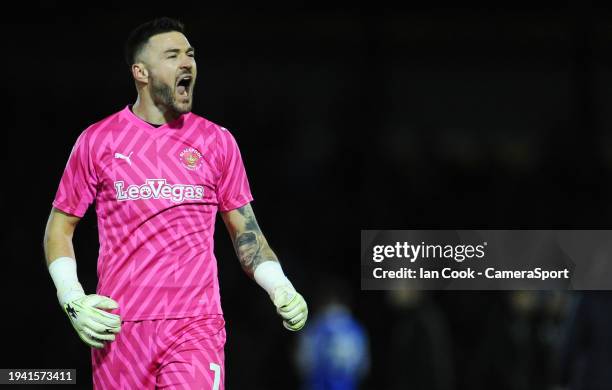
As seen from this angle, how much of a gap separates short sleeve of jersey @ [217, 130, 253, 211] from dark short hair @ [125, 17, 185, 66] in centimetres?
63

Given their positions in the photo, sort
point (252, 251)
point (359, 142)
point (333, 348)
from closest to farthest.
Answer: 1. point (252, 251)
2. point (333, 348)
3. point (359, 142)

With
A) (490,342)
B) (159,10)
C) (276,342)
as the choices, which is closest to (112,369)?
(490,342)

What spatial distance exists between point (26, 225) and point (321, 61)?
19.2 ft

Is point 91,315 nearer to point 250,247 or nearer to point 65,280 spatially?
point 65,280

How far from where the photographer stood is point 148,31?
6.15 metres

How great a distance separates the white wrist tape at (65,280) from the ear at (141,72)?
1041mm

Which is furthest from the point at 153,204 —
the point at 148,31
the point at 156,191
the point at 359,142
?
the point at 359,142

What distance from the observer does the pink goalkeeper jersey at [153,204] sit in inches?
229

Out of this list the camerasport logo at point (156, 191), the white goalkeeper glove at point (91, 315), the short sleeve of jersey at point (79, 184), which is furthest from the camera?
the short sleeve of jersey at point (79, 184)

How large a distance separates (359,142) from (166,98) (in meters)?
10.8

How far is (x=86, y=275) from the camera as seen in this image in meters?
13.6

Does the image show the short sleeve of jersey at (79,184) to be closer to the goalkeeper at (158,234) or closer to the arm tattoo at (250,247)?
the goalkeeper at (158,234)

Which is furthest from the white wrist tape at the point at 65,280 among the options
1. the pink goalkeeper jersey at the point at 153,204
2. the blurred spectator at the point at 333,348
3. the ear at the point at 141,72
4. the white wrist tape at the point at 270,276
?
the blurred spectator at the point at 333,348

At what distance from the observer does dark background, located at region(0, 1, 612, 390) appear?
13031 mm
